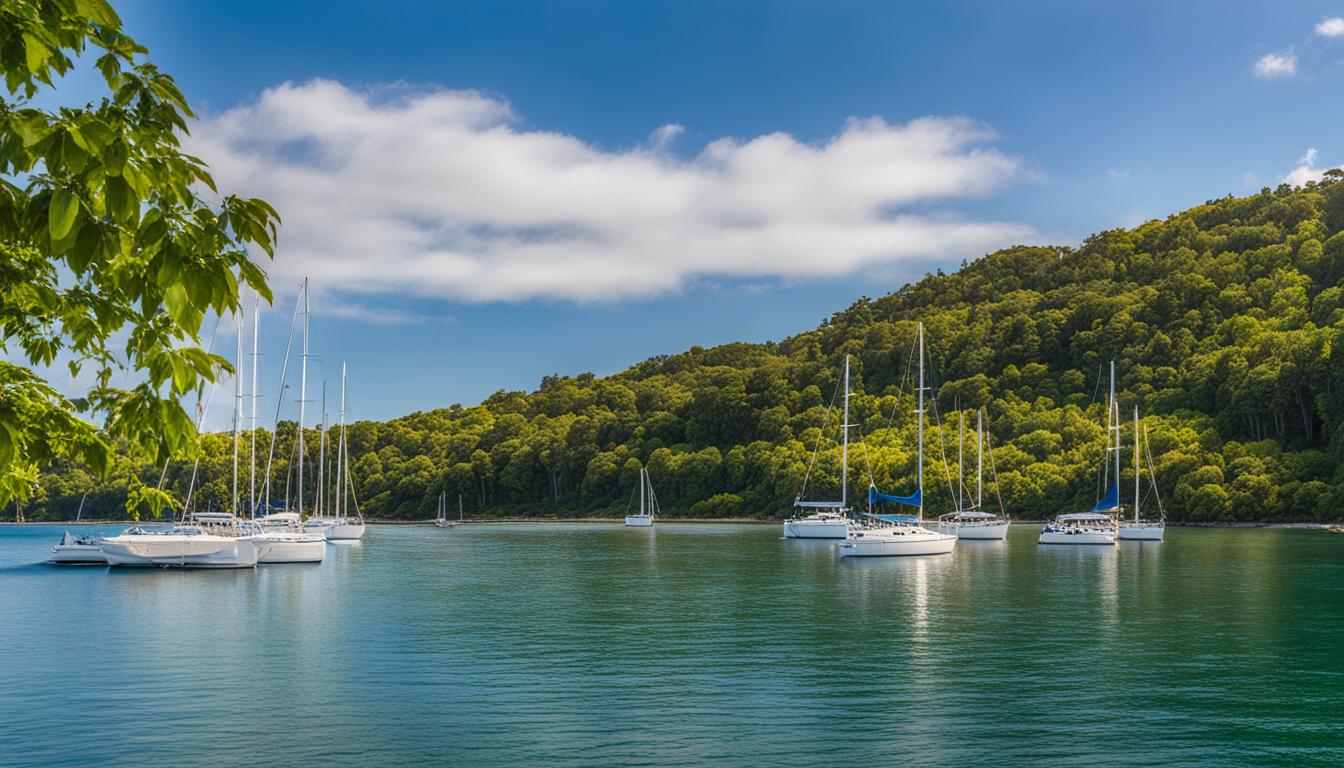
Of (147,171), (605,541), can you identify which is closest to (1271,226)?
(605,541)

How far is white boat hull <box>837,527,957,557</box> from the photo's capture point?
235ft

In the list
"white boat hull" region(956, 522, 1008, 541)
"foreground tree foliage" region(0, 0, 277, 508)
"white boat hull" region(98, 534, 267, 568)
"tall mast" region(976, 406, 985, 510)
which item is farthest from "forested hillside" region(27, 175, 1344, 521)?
"foreground tree foliage" region(0, 0, 277, 508)

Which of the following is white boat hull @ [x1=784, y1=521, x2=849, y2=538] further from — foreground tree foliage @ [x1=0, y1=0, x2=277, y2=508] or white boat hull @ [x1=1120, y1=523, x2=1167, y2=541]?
foreground tree foliage @ [x1=0, y1=0, x2=277, y2=508]

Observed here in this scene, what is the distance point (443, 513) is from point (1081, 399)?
334 feet

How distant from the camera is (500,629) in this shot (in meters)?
39.0

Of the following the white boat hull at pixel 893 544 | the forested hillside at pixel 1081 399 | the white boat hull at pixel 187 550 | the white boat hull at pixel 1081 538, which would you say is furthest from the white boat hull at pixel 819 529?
the white boat hull at pixel 187 550

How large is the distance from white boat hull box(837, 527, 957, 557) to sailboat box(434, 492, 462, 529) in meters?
107

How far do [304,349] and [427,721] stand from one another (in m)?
66.9

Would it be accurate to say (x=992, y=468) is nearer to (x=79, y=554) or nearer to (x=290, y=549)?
(x=290, y=549)

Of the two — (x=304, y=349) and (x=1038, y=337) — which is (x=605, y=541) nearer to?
(x=304, y=349)

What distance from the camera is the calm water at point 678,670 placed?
21406 mm

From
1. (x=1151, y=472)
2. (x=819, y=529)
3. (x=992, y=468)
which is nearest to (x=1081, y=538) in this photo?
(x=819, y=529)

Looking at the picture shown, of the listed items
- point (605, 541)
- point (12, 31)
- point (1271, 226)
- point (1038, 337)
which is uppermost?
point (1271, 226)

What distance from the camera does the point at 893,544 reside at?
72.2 m
